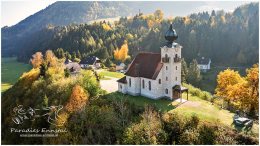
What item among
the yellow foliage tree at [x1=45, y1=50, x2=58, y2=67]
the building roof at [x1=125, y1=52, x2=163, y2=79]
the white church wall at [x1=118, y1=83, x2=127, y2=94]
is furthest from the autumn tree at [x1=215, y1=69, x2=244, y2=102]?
the yellow foliage tree at [x1=45, y1=50, x2=58, y2=67]

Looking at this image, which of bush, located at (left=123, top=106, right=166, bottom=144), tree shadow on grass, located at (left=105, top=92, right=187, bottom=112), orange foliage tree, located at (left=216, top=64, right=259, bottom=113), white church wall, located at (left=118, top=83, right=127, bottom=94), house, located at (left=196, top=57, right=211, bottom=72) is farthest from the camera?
house, located at (left=196, top=57, right=211, bottom=72)

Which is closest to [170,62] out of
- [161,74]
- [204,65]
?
[161,74]

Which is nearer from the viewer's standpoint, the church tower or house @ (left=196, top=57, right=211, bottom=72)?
the church tower

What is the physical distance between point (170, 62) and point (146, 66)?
12.5ft

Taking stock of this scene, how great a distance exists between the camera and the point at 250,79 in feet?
117

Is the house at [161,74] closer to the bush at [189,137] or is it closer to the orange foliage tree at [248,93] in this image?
the orange foliage tree at [248,93]

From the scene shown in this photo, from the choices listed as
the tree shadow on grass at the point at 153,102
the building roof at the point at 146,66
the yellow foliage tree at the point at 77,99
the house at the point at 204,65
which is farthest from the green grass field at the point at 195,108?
the house at the point at 204,65

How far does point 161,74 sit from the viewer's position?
38531 mm

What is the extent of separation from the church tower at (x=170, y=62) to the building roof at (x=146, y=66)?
3.30 ft

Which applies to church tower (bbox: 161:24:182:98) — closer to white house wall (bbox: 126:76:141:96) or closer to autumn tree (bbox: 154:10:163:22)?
white house wall (bbox: 126:76:141:96)

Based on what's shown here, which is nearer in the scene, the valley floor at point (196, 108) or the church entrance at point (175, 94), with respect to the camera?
the valley floor at point (196, 108)

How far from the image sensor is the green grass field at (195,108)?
3177 centimetres

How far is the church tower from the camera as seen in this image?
37438 mm

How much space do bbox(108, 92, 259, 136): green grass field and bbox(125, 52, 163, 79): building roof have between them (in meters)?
2.97
